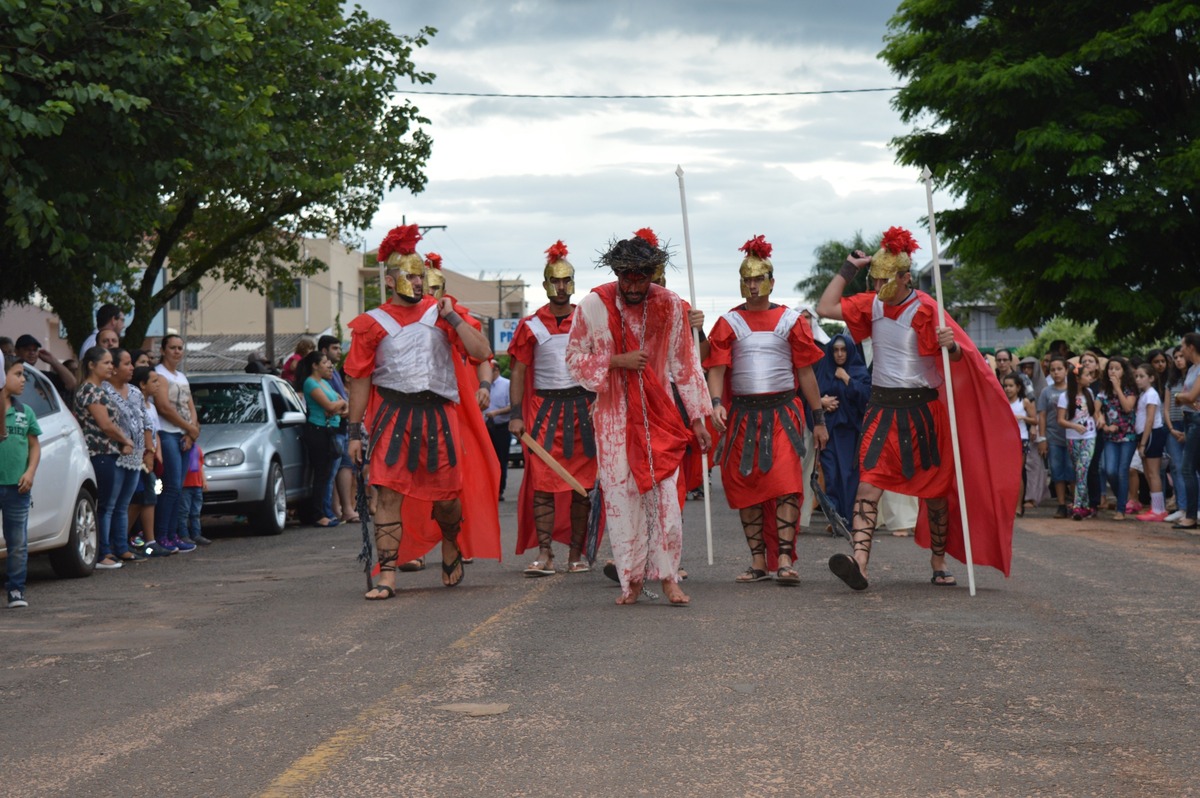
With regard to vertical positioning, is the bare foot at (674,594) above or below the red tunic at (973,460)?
below

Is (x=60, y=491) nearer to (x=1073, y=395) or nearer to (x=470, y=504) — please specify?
(x=470, y=504)

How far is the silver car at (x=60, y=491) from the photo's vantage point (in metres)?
11.5

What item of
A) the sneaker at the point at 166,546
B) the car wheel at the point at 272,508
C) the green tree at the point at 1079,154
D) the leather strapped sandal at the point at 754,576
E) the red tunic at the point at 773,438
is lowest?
the leather strapped sandal at the point at 754,576

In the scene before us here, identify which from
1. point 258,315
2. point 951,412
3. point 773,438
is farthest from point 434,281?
point 258,315

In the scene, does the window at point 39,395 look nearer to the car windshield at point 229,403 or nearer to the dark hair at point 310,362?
the car windshield at point 229,403

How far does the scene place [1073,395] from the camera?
60.2 feet

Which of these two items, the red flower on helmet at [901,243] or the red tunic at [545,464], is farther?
the red tunic at [545,464]

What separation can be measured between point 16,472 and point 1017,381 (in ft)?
42.2

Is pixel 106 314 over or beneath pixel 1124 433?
over

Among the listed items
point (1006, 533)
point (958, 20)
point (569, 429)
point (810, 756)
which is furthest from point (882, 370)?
point (958, 20)

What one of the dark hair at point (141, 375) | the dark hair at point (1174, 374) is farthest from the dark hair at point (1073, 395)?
the dark hair at point (141, 375)

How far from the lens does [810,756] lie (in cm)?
543

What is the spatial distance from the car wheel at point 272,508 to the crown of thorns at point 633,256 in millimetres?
8049

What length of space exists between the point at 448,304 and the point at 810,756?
5327 mm
